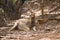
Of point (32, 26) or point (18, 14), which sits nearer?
point (32, 26)

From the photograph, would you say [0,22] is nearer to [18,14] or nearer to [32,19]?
[32,19]

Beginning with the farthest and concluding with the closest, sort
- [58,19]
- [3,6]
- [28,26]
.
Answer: [3,6], [58,19], [28,26]

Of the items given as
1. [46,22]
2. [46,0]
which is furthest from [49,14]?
[46,0]

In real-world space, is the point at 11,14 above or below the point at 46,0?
below

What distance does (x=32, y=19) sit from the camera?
8969 mm

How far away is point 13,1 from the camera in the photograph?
45.6 ft

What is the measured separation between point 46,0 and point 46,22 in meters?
4.35

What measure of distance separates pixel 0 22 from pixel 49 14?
268cm

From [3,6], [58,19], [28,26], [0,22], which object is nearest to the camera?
[28,26]

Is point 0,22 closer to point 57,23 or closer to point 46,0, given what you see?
point 57,23

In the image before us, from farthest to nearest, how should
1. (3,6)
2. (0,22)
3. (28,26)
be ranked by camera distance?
(3,6)
(0,22)
(28,26)

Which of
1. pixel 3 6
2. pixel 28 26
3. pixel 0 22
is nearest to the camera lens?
pixel 28 26

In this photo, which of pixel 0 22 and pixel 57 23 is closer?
pixel 57 23

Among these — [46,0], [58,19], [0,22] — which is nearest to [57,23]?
[58,19]
